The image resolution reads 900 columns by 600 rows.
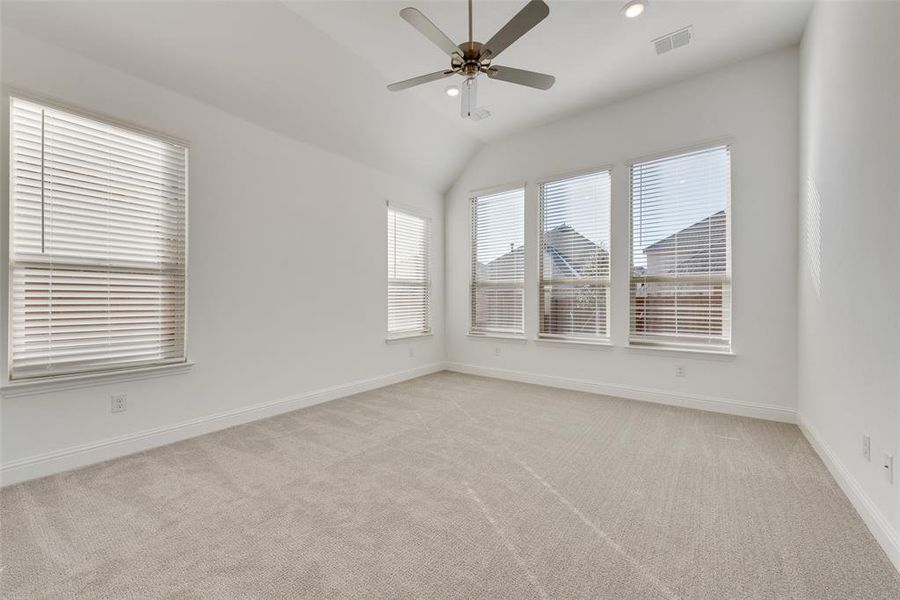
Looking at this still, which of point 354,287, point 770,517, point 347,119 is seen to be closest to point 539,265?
point 354,287

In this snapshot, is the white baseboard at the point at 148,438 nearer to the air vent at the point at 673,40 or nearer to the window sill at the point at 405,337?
the window sill at the point at 405,337

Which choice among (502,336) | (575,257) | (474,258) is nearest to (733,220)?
(575,257)

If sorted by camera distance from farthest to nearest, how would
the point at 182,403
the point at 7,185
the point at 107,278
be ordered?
the point at 182,403 → the point at 107,278 → the point at 7,185

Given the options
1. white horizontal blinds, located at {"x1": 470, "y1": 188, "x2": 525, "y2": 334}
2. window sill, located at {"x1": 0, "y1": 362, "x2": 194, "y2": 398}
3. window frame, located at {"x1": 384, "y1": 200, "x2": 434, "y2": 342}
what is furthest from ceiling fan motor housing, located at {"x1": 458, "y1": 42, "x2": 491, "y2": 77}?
window sill, located at {"x1": 0, "y1": 362, "x2": 194, "y2": 398}

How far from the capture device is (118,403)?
8.98 ft

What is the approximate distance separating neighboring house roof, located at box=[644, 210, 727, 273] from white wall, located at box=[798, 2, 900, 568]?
69cm

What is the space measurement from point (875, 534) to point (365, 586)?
2.38 meters

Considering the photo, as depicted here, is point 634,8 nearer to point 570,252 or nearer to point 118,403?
point 570,252

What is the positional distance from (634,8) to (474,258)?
3.34m

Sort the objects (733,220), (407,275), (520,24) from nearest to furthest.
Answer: (520,24) → (733,220) → (407,275)

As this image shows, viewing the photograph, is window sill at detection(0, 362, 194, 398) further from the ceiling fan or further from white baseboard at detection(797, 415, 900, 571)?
white baseboard at detection(797, 415, 900, 571)

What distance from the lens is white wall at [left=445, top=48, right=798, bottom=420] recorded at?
3430mm

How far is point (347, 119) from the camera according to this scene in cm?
393

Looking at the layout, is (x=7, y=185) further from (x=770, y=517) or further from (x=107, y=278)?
(x=770, y=517)
